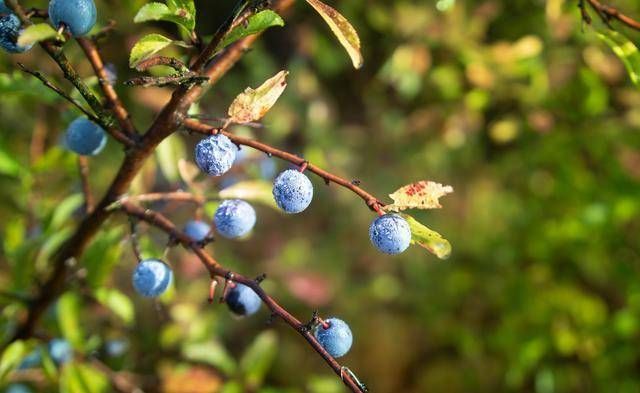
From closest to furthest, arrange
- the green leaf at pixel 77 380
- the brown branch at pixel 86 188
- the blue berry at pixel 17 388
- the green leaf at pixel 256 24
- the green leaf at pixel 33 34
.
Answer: the green leaf at pixel 33 34 < the green leaf at pixel 256 24 < the brown branch at pixel 86 188 < the green leaf at pixel 77 380 < the blue berry at pixel 17 388

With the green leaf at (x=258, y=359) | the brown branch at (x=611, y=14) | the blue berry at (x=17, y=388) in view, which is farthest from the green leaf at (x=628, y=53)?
the blue berry at (x=17, y=388)

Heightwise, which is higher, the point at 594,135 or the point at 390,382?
the point at 594,135

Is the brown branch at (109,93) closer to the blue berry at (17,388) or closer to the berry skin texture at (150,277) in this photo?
the berry skin texture at (150,277)

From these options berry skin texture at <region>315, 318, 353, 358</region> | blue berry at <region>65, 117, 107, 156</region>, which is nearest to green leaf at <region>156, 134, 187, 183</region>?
blue berry at <region>65, 117, 107, 156</region>

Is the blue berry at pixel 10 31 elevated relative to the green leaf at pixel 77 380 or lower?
elevated

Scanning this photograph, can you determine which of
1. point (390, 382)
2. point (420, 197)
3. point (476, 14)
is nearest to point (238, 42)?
point (420, 197)

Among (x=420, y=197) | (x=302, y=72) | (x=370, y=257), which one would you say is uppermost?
(x=420, y=197)

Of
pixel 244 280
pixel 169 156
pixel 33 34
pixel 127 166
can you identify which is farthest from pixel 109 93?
pixel 169 156

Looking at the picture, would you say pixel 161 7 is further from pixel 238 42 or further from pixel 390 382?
pixel 390 382
